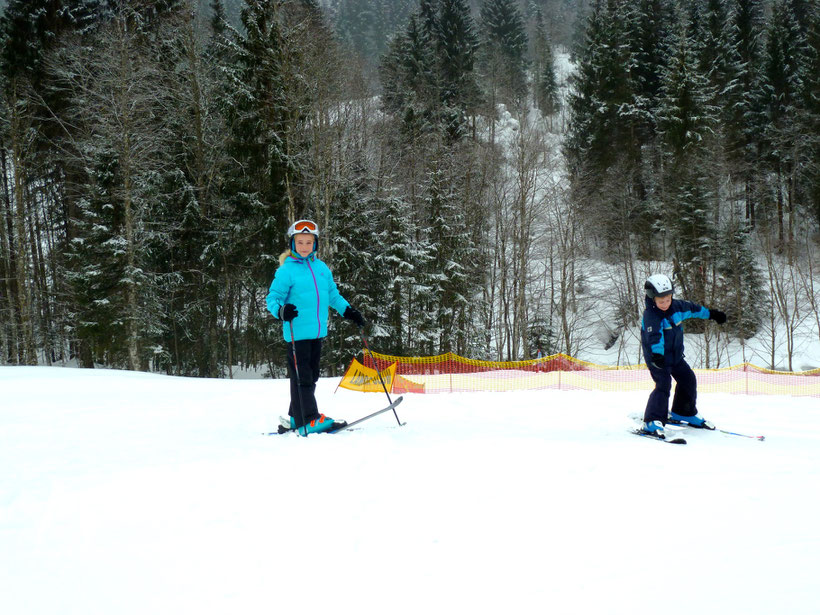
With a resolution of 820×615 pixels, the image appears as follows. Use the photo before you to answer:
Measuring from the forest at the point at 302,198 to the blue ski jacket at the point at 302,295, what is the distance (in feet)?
46.2

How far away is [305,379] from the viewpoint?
4.61 meters

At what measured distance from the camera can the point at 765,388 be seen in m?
10.0

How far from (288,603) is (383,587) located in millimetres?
353

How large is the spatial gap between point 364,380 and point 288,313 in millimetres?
5259

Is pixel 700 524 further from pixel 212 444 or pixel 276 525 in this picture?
pixel 212 444

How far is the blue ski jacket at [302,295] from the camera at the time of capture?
4.59 metres

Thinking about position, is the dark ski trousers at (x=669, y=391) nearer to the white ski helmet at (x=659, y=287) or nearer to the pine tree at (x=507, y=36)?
the white ski helmet at (x=659, y=287)

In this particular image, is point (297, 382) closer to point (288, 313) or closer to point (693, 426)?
point (288, 313)

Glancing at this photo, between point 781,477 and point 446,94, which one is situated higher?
point 446,94

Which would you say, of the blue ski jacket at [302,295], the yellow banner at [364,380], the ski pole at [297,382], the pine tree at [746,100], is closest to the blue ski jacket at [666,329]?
the blue ski jacket at [302,295]

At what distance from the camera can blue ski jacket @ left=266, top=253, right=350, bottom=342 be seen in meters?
4.59

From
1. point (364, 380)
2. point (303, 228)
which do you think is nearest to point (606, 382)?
point (364, 380)

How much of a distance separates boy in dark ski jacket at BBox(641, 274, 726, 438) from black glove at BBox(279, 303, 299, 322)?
10.6ft

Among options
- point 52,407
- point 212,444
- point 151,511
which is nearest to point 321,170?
point 52,407
